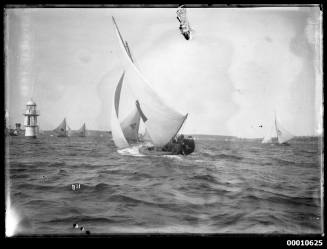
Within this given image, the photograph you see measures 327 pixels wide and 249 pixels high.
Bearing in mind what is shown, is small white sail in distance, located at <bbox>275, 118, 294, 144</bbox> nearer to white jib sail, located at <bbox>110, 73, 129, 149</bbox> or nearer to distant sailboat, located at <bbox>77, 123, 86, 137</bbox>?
white jib sail, located at <bbox>110, 73, 129, 149</bbox>

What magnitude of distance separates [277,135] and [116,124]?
5.58ft

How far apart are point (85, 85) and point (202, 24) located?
1.41 meters

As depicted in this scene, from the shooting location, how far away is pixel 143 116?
321 cm

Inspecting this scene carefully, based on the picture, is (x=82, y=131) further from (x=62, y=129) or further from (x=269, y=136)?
(x=269, y=136)

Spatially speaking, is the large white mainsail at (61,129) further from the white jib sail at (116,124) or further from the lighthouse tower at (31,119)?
the white jib sail at (116,124)

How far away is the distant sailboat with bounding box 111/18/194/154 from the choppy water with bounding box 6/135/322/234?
0.17 meters

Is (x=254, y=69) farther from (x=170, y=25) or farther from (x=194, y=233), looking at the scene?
(x=194, y=233)

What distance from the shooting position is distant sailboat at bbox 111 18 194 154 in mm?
3129

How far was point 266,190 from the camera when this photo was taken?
312cm

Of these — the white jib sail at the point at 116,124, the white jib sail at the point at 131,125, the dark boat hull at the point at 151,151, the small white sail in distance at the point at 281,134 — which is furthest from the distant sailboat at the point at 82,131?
the small white sail in distance at the point at 281,134

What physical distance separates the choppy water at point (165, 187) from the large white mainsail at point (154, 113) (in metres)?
0.25

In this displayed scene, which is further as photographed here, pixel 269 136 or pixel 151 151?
pixel 151 151

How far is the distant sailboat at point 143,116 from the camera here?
3129 mm

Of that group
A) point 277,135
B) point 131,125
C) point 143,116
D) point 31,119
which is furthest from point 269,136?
point 31,119
